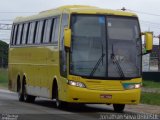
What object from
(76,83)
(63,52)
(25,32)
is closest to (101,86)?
(76,83)

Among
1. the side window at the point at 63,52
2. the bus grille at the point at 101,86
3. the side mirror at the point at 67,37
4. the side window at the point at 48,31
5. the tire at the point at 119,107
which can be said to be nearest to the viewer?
the side mirror at the point at 67,37

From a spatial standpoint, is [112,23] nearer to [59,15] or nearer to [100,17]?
[100,17]

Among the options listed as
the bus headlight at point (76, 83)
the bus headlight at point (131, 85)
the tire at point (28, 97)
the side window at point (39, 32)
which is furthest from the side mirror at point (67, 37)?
the tire at point (28, 97)

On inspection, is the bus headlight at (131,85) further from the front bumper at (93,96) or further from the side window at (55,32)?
the side window at (55,32)

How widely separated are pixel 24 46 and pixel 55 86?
197 inches

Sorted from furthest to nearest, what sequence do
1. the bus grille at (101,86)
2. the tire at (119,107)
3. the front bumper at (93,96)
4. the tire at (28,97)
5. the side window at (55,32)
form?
the tire at (28,97), the side window at (55,32), the tire at (119,107), the bus grille at (101,86), the front bumper at (93,96)

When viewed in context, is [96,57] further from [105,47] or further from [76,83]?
[76,83]

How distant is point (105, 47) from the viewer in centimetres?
2283

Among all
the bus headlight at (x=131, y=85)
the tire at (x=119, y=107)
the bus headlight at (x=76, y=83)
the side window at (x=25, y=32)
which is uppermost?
the side window at (x=25, y=32)

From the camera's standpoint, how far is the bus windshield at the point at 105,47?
22625mm

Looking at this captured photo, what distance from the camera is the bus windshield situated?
2262 centimetres

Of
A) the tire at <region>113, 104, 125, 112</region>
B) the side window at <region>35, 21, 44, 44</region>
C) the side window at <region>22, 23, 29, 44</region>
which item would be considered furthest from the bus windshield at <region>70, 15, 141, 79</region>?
the side window at <region>22, 23, 29, 44</region>

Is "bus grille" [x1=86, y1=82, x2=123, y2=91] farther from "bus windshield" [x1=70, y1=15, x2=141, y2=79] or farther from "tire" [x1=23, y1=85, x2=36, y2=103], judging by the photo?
"tire" [x1=23, y1=85, x2=36, y2=103]

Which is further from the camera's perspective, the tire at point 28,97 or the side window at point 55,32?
the tire at point 28,97
